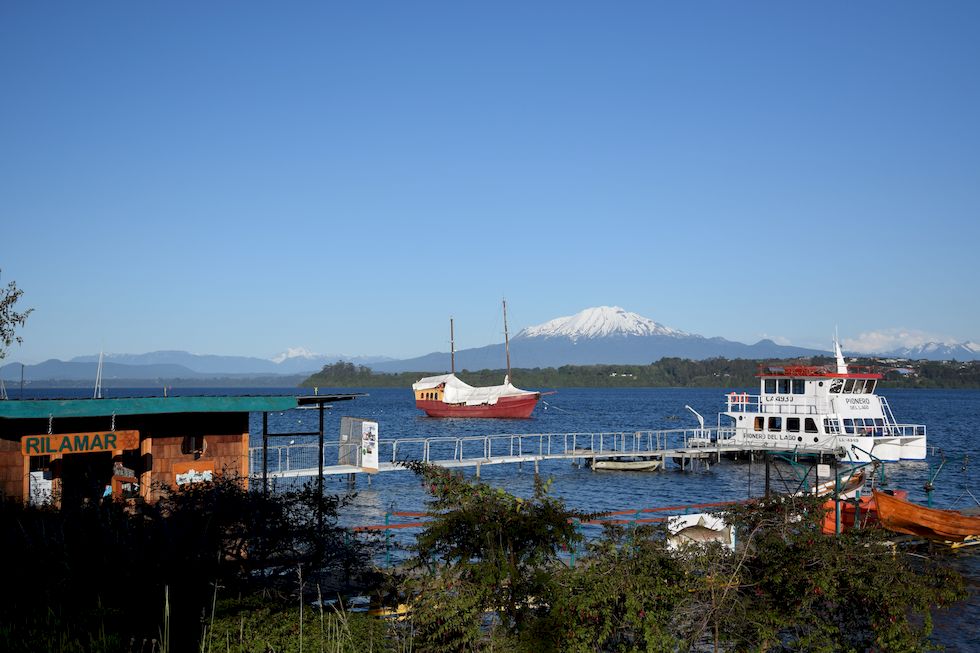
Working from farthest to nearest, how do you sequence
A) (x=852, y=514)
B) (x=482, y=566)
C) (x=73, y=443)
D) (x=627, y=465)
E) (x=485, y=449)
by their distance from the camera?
(x=485, y=449) → (x=627, y=465) → (x=852, y=514) → (x=73, y=443) → (x=482, y=566)

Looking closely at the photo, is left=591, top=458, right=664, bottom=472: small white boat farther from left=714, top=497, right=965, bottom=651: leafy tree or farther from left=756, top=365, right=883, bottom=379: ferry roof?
left=714, top=497, right=965, bottom=651: leafy tree

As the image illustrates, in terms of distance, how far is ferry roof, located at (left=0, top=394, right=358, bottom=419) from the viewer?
1523 centimetres

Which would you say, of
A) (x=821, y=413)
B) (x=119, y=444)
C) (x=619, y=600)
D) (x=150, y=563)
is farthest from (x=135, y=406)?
(x=821, y=413)

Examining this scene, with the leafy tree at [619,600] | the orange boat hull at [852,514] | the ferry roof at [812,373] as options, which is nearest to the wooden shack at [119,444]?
the leafy tree at [619,600]

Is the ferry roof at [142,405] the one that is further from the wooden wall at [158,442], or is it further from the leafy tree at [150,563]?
the leafy tree at [150,563]

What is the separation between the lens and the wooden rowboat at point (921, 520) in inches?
866

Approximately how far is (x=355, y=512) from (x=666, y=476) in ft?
66.9

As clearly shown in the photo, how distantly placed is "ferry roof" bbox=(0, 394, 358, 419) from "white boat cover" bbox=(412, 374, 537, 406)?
7967 centimetres

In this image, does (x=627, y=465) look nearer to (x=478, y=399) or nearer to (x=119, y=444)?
(x=119, y=444)

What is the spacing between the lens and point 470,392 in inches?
3974

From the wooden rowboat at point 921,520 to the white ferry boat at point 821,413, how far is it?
84.1 ft

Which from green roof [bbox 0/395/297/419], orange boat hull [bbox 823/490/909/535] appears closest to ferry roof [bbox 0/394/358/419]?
green roof [bbox 0/395/297/419]

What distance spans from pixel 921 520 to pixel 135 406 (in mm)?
18391

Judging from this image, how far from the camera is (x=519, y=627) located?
929 centimetres
